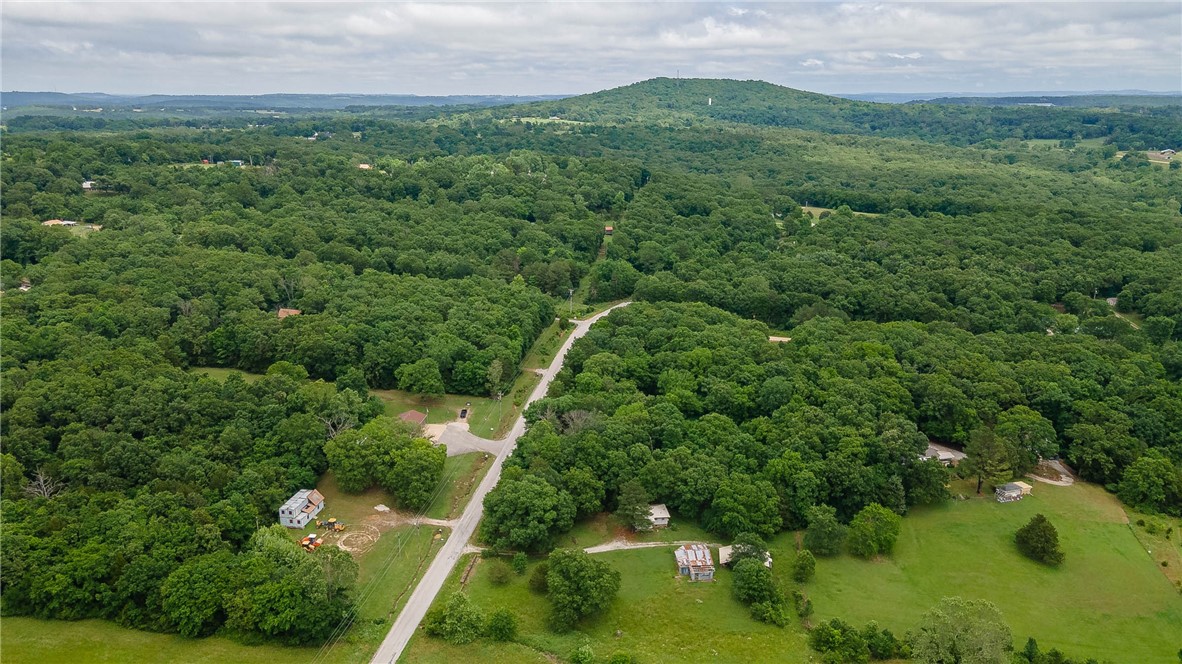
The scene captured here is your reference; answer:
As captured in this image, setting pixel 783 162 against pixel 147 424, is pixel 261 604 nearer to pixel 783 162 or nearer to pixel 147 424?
pixel 147 424

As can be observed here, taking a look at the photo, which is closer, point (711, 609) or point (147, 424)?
point (711, 609)

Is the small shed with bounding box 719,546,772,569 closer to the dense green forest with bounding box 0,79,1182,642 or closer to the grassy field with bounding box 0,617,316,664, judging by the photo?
the dense green forest with bounding box 0,79,1182,642

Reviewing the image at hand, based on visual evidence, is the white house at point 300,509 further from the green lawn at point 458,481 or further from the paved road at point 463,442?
the paved road at point 463,442

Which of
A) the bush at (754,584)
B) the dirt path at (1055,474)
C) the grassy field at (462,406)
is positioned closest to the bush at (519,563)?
the bush at (754,584)

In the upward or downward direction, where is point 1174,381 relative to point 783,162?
downward

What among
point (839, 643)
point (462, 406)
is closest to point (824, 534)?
point (839, 643)

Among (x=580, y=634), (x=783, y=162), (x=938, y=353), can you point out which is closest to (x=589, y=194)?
(x=783, y=162)

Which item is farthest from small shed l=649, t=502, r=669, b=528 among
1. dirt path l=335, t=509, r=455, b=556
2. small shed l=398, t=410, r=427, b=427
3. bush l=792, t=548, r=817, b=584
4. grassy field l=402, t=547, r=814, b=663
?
small shed l=398, t=410, r=427, b=427

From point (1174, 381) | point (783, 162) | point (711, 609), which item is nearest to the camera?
point (711, 609)
